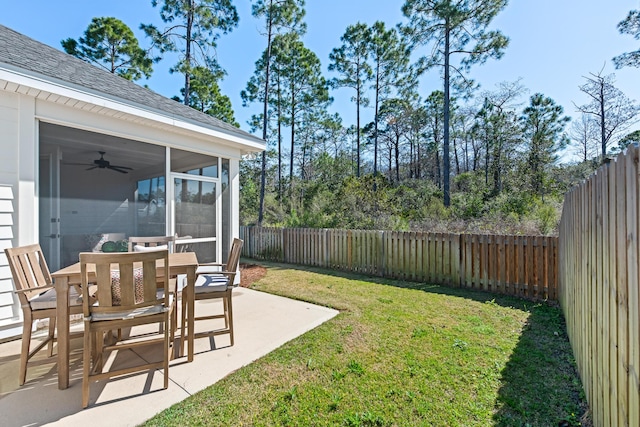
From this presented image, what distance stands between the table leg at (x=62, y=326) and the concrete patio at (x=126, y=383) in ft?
0.38

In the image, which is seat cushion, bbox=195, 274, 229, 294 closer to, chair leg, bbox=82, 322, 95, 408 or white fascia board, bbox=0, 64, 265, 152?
chair leg, bbox=82, 322, 95, 408

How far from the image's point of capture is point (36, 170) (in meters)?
3.29

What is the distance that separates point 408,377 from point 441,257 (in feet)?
12.3

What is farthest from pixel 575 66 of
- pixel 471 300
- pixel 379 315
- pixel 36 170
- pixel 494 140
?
pixel 36 170

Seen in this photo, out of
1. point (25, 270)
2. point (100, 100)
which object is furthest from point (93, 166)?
point (25, 270)

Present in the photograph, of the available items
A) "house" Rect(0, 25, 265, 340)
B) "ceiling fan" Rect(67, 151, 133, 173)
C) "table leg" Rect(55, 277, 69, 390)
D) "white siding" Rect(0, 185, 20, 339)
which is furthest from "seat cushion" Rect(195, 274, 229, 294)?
"ceiling fan" Rect(67, 151, 133, 173)

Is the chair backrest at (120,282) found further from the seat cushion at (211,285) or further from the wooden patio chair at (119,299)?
the seat cushion at (211,285)

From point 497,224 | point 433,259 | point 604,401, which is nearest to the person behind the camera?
point 604,401

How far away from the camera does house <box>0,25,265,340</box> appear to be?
3.12 m

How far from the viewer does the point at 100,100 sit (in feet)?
11.6

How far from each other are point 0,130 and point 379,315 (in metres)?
4.96

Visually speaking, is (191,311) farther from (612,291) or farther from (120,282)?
(612,291)

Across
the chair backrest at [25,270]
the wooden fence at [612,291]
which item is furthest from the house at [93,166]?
the wooden fence at [612,291]

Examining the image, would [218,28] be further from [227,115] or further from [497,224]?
[497,224]
